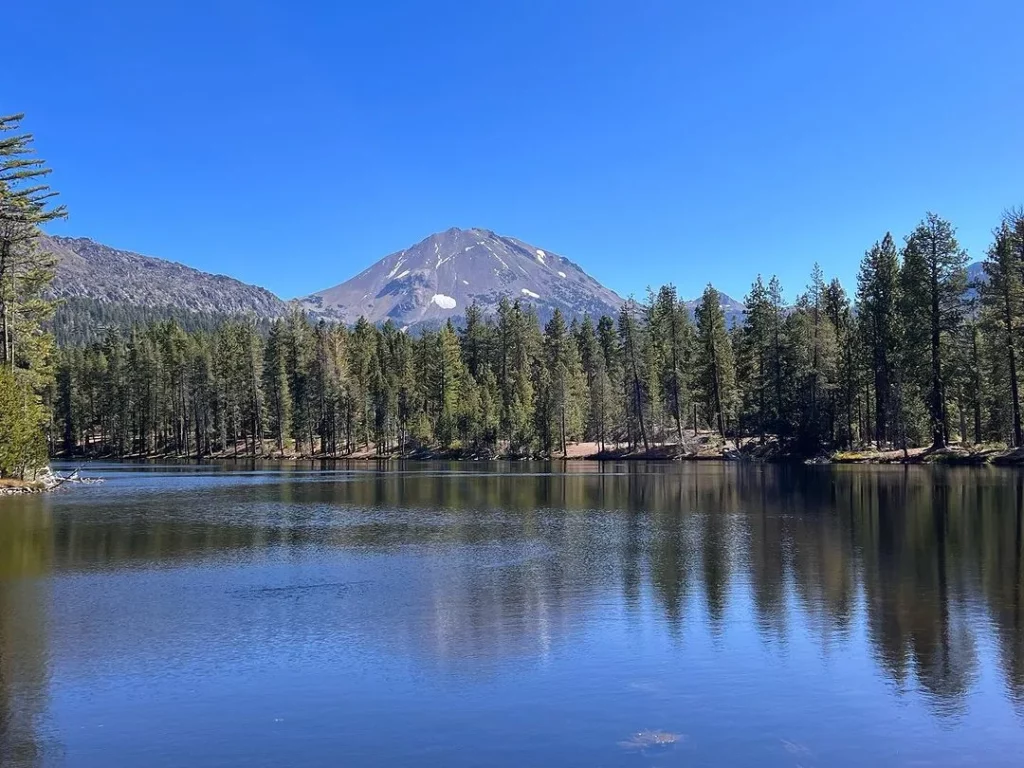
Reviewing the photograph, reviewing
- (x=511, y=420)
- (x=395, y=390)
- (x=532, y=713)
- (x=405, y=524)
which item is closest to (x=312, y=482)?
(x=405, y=524)

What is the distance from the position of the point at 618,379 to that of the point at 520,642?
10082 centimetres

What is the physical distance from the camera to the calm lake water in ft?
44.3

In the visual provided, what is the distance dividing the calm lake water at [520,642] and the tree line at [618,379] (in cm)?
4496

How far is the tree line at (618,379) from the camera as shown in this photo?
261ft

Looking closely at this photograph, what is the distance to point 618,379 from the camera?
4685 inches

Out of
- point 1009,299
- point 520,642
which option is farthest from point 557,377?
point 520,642

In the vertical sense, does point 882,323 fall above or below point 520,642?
above

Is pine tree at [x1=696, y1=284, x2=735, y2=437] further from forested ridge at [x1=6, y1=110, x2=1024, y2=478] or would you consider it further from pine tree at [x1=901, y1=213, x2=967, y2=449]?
pine tree at [x1=901, y1=213, x2=967, y2=449]

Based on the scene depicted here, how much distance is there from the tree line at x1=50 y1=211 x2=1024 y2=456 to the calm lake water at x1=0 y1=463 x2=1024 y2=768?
148 ft

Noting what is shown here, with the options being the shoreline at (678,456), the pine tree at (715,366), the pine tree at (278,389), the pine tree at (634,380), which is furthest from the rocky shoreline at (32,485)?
the pine tree at (715,366)

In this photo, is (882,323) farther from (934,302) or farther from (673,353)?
(673,353)

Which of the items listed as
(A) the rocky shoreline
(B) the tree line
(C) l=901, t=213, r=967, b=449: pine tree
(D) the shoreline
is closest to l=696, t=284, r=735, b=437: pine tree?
(B) the tree line

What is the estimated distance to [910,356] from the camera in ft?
262

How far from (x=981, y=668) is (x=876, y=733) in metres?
4.64
